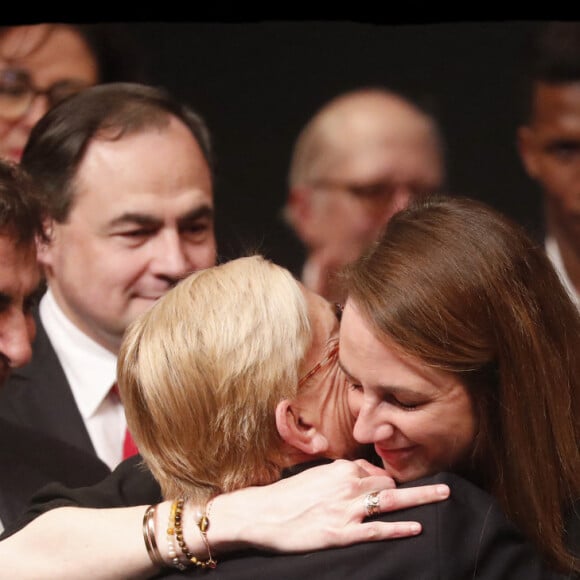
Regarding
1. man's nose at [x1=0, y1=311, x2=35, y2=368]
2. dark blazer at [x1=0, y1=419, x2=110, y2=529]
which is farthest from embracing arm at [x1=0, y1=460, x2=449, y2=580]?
man's nose at [x1=0, y1=311, x2=35, y2=368]

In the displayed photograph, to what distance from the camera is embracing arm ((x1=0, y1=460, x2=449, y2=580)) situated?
1.66 metres

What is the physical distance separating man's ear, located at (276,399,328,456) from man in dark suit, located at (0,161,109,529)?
0.72 metres

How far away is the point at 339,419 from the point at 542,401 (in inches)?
16.8

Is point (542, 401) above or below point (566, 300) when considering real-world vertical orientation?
below

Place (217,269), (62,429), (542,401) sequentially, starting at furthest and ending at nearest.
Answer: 1. (62,429)
2. (217,269)
3. (542,401)

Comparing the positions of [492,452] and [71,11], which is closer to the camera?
[492,452]

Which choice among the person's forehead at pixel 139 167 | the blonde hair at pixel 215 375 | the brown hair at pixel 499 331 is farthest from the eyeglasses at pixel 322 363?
the person's forehead at pixel 139 167

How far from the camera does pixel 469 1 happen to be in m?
2.47

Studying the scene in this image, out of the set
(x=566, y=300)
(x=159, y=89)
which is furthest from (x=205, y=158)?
(x=566, y=300)

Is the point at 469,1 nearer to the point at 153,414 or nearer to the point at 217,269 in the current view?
the point at 217,269

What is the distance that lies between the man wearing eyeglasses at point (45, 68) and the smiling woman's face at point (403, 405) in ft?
3.53

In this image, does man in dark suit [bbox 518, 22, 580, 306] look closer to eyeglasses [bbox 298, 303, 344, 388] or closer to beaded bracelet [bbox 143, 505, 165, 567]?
eyeglasses [bbox 298, 303, 344, 388]

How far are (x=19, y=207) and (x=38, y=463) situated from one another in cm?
65

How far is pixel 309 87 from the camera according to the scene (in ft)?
7.95
